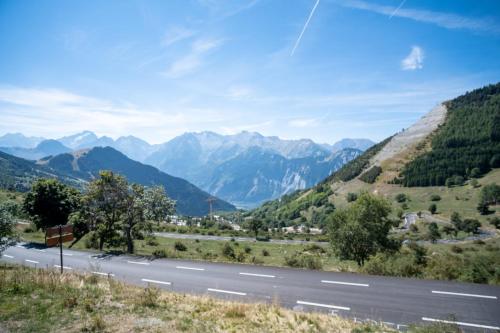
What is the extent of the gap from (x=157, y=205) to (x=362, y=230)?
20.9 m

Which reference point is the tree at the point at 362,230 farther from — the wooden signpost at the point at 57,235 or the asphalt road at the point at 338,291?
the wooden signpost at the point at 57,235

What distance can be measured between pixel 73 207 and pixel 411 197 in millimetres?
139599

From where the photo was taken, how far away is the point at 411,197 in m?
141

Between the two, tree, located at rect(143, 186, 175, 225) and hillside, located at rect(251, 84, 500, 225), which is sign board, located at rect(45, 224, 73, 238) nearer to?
tree, located at rect(143, 186, 175, 225)

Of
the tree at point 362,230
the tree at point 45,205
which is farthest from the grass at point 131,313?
the tree at point 45,205

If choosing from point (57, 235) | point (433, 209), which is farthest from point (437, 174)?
point (57, 235)

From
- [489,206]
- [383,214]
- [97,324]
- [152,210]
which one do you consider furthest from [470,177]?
[97,324]

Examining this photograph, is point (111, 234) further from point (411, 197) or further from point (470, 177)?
point (470, 177)

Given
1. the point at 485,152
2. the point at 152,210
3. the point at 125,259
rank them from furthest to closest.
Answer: the point at 485,152, the point at 152,210, the point at 125,259

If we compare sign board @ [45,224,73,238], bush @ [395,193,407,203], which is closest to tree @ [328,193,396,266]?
sign board @ [45,224,73,238]

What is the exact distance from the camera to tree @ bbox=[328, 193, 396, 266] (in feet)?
104

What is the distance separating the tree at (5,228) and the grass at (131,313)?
736cm

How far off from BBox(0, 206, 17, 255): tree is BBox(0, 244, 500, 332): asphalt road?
18.3 ft

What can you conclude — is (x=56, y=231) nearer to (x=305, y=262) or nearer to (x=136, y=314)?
(x=136, y=314)
